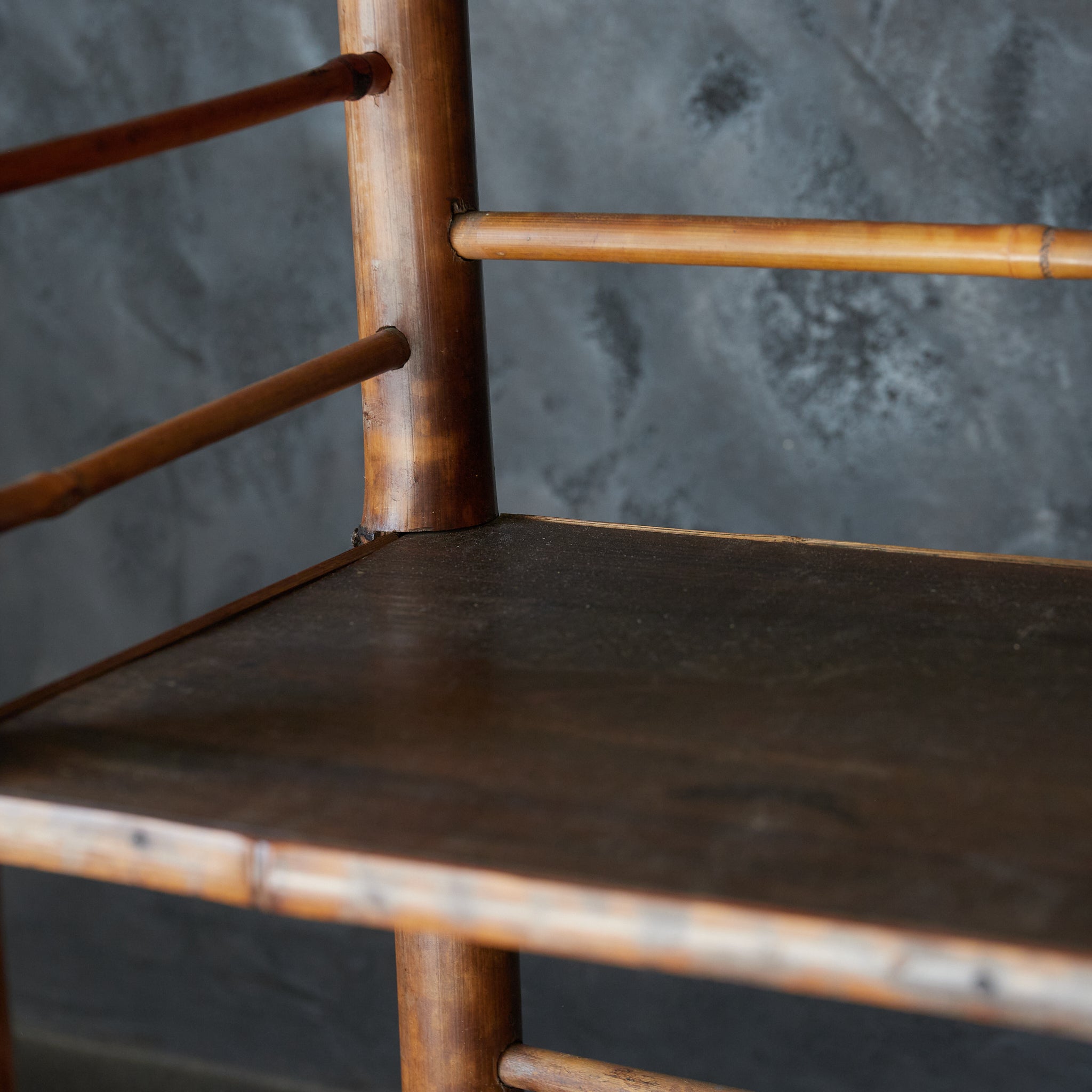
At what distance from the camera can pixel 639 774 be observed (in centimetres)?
40

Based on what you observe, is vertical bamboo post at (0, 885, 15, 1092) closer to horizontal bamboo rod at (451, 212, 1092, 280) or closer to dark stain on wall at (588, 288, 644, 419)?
horizontal bamboo rod at (451, 212, 1092, 280)

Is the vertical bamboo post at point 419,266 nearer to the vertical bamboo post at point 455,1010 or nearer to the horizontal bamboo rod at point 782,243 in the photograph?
the horizontal bamboo rod at point 782,243

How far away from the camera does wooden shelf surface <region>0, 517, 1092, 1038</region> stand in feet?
1.09

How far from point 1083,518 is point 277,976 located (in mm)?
1100

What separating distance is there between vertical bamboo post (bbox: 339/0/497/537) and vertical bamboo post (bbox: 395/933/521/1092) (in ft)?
0.60

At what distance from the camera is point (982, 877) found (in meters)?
0.34

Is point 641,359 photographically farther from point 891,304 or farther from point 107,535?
point 107,535

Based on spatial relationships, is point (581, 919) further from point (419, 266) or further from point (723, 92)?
point (723, 92)

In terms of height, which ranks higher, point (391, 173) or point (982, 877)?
point (391, 173)

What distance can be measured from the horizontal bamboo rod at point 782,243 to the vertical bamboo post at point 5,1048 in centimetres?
33

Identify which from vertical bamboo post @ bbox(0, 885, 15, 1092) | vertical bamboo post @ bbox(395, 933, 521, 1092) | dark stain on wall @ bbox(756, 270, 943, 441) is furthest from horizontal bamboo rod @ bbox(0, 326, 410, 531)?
dark stain on wall @ bbox(756, 270, 943, 441)

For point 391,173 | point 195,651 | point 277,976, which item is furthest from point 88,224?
point 195,651

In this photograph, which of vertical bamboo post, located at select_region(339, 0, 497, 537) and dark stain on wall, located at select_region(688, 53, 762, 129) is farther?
dark stain on wall, located at select_region(688, 53, 762, 129)

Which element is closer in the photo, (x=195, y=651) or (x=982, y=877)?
(x=982, y=877)
